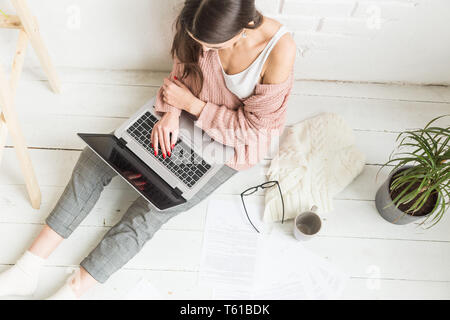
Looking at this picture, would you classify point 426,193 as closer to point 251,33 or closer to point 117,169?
point 251,33

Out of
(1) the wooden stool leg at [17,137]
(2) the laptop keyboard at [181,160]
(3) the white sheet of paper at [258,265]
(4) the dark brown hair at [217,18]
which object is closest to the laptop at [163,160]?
(2) the laptop keyboard at [181,160]

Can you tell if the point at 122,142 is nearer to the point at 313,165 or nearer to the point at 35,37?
the point at 35,37

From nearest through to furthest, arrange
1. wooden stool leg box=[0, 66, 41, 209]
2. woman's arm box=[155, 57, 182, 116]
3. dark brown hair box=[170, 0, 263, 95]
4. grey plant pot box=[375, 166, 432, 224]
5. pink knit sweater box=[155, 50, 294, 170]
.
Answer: dark brown hair box=[170, 0, 263, 95], wooden stool leg box=[0, 66, 41, 209], pink knit sweater box=[155, 50, 294, 170], woman's arm box=[155, 57, 182, 116], grey plant pot box=[375, 166, 432, 224]

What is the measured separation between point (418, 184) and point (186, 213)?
78cm

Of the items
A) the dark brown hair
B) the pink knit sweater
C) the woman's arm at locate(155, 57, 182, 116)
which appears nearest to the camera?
the dark brown hair

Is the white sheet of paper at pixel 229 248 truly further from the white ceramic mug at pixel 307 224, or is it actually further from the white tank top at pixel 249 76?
the white tank top at pixel 249 76

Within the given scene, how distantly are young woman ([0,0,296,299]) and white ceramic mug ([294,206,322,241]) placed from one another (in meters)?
0.27

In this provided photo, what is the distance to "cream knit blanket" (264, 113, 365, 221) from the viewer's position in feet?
4.41

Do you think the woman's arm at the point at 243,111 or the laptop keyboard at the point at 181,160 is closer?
the woman's arm at the point at 243,111

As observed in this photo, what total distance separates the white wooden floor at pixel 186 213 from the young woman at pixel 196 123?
0.32ft

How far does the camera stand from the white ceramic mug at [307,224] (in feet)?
4.15

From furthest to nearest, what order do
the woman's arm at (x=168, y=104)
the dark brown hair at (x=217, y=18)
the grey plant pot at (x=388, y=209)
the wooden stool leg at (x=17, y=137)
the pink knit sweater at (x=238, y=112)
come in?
1. the grey plant pot at (x=388, y=209)
2. the woman's arm at (x=168, y=104)
3. the pink knit sweater at (x=238, y=112)
4. the wooden stool leg at (x=17, y=137)
5. the dark brown hair at (x=217, y=18)

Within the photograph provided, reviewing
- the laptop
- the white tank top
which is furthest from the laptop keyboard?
the white tank top

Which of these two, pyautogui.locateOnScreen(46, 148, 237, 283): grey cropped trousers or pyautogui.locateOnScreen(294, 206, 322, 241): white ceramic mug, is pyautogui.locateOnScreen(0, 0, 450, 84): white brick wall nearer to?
pyautogui.locateOnScreen(46, 148, 237, 283): grey cropped trousers
